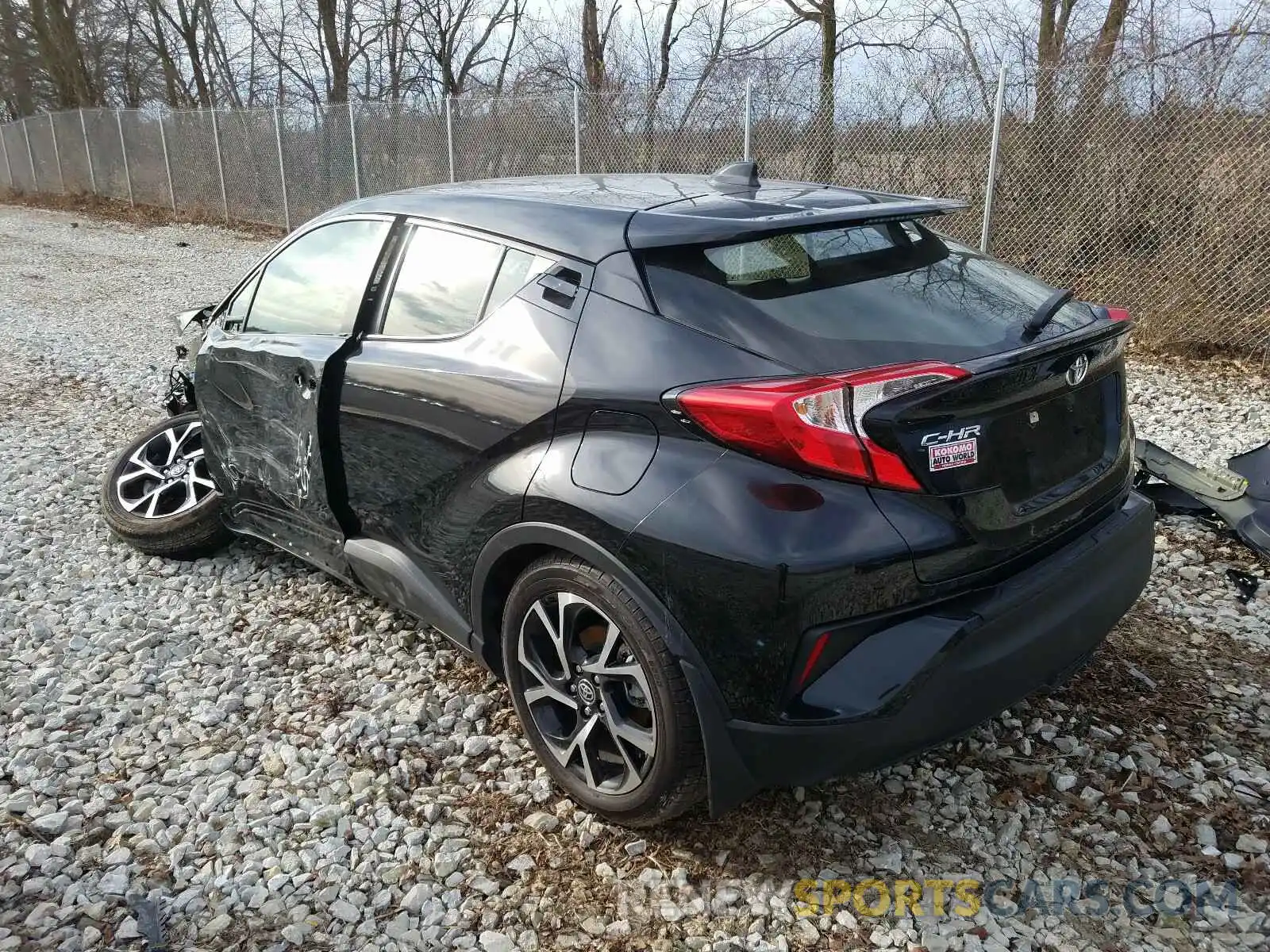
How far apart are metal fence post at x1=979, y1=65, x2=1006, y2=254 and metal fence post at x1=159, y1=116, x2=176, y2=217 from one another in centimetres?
2101

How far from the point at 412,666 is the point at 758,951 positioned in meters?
1.73

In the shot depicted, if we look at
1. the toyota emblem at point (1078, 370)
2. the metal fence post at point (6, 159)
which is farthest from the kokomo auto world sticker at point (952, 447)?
the metal fence post at point (6, 159)

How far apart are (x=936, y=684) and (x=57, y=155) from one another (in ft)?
112

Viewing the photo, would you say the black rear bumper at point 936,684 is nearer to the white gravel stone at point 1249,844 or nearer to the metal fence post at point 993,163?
the white gravel stone at point 1249,844

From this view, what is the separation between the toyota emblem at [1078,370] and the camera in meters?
2.40

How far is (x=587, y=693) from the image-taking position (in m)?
2.54

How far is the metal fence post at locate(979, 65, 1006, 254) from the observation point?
27.3 ft

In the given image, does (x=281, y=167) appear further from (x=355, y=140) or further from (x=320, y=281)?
(x=320, y=281)

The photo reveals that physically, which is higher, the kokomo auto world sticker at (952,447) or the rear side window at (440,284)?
the rear side window at (440,284)

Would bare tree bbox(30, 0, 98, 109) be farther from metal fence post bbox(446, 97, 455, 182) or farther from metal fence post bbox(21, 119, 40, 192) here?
metal fence post bbox(446, 97, 455, 182)

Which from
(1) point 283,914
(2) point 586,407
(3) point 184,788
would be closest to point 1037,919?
(2) point 586,407

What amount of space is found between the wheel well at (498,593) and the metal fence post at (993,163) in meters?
6.89

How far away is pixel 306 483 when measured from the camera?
3.46 meters

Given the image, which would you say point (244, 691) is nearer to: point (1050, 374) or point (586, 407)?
point (586, 407)
